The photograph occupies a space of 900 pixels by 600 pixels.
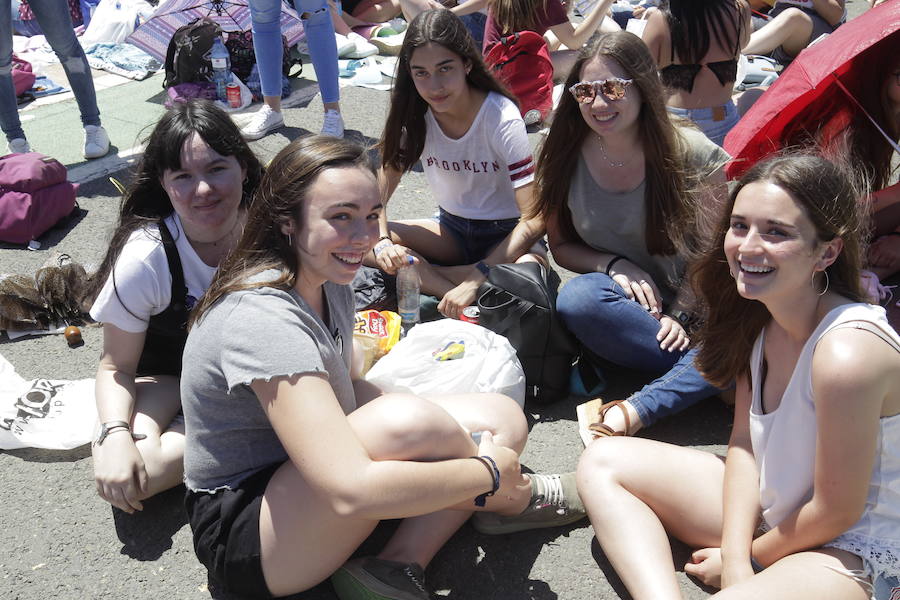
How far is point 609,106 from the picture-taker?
3.17m

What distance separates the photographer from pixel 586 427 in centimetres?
304

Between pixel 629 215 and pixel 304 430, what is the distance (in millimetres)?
1830

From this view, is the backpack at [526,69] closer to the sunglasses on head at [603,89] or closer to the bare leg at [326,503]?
the sunglasses on head at [603,89]

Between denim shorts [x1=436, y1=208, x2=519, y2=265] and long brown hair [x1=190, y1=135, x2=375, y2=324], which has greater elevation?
long brown hair [x1=190, y1=135, x2=375, y2=324]

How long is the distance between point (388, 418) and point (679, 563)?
1045 millimetres

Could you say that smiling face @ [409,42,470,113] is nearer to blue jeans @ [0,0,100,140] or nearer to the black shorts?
the black shorts

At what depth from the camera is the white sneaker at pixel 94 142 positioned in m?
5.59

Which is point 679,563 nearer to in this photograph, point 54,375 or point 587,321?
point 587,321

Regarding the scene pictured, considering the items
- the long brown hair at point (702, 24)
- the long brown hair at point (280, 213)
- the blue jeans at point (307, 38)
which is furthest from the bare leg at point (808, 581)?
the blue jeans at point (307, 38)

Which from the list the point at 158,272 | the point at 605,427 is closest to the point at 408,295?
the point at 605,427

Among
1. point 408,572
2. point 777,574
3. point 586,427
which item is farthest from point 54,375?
point 777,574

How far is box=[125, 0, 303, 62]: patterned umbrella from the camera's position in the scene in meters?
6.80

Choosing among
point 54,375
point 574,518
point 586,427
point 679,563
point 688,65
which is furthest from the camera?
point 688,65

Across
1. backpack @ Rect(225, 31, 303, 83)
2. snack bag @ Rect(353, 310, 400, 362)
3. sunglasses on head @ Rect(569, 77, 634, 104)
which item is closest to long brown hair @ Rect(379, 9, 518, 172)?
sunglasses on head @ Rect(569, 77, 634, 104)
